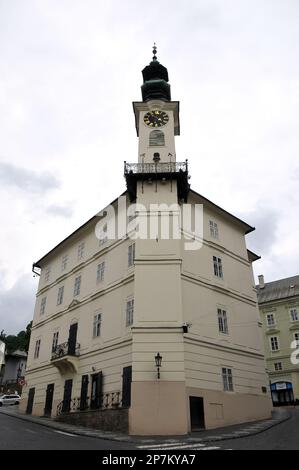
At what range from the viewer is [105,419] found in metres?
19.2

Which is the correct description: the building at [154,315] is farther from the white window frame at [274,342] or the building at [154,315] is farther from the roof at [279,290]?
the white window frame at [274,342]

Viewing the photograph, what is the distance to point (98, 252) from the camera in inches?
1084

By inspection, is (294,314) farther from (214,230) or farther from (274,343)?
(214,230)

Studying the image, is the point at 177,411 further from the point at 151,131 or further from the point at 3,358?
the point at 3,358

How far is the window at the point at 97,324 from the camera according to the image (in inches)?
971

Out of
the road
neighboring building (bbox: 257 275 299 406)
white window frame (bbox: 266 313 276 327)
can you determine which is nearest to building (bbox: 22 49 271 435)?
the road

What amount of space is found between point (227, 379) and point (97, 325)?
27.7ft

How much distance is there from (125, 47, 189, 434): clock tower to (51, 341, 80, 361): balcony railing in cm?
746

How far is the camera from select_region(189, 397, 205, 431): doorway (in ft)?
63.2

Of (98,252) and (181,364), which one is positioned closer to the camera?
(181,364)

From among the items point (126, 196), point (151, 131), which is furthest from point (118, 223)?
point (151, 131)

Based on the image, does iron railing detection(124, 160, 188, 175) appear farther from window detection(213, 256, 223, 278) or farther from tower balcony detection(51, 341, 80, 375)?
tower balcony detection(51, 341, 80, 375)
